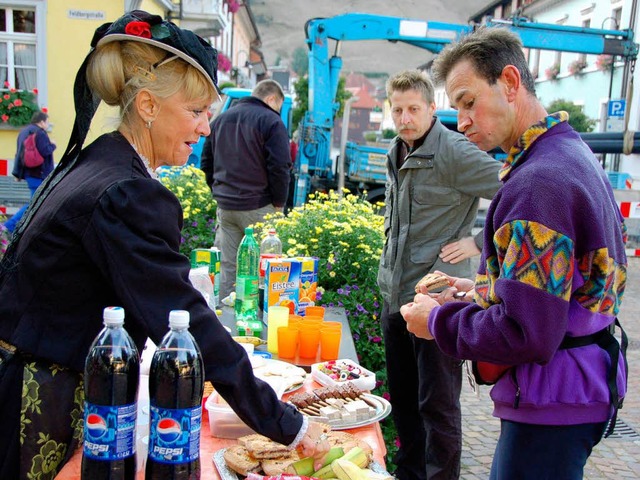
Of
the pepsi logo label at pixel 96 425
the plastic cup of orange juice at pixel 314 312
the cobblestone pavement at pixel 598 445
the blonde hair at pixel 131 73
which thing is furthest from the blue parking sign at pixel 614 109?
the pepsi logo label at pixel 96 425

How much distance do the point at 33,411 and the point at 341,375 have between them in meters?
1.17

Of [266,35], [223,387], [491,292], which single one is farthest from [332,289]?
[266,35]

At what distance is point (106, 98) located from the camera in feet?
5.87

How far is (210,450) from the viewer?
1.94 meters

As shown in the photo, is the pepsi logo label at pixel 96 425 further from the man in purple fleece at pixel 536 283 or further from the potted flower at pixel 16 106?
the potted flower at pixel 16 106

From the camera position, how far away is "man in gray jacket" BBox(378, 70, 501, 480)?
3.54 meters

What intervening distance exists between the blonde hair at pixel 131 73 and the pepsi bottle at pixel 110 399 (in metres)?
0.61

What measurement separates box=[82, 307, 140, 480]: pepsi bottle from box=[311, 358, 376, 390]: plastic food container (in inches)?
42.2

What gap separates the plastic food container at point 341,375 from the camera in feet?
8.07

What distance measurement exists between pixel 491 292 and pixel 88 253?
110 centimetres

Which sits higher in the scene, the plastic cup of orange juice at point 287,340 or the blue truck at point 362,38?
the blue truck at point 362,38

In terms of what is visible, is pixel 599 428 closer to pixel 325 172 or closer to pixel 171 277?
pixel 171 277

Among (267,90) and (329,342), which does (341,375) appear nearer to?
(329,342)

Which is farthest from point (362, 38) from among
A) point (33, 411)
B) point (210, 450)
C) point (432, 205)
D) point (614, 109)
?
point (33, 411)
